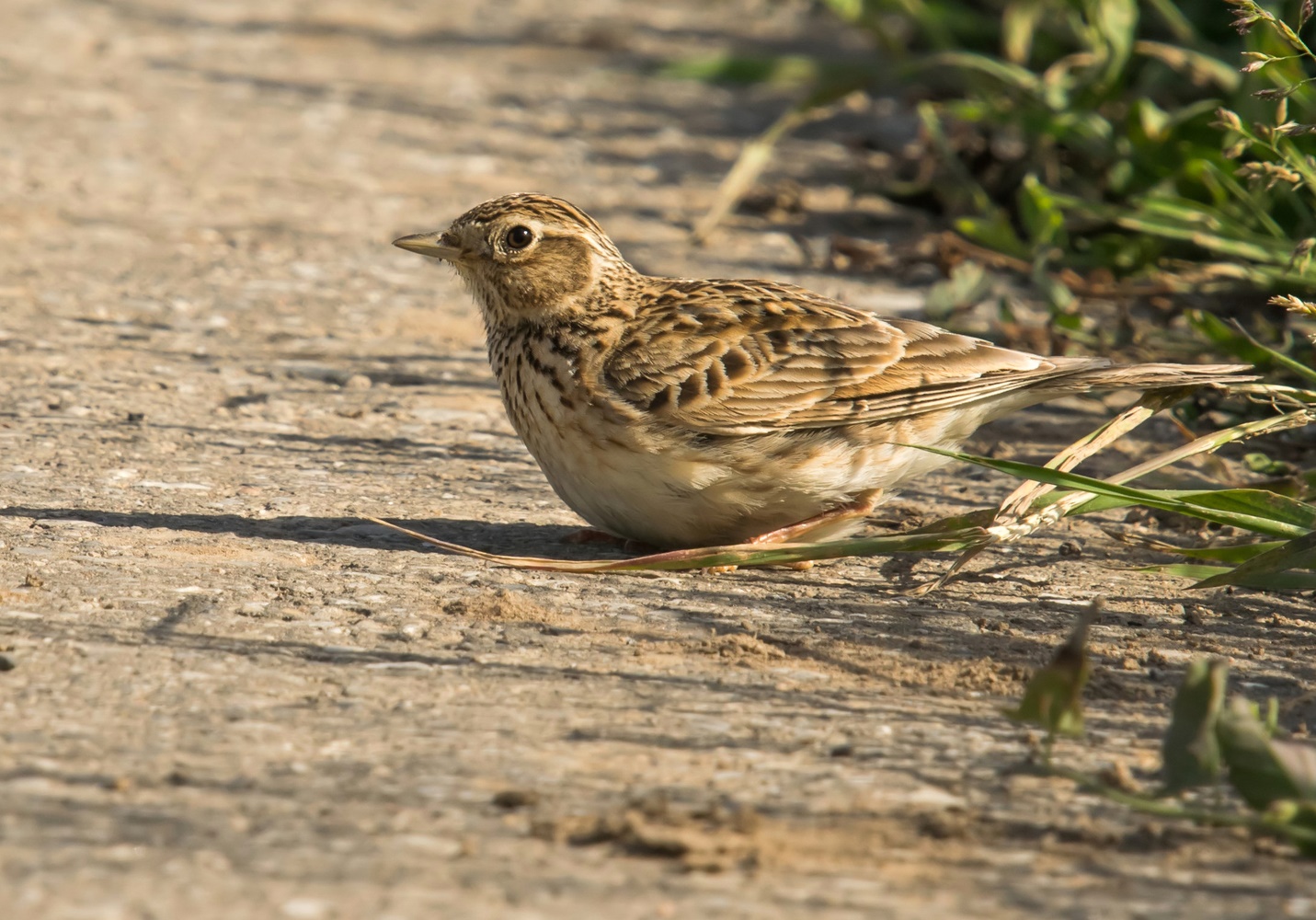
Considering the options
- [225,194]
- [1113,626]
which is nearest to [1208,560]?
[1113,626]

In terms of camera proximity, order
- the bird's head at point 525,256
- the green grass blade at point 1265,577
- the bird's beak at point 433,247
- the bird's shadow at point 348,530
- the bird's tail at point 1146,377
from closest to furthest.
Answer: the green grass blade at point 1265,577 → the bird's tail at point 1146,377 → the bird's shadow at point 348,530 → the bird's head at point 525,256 → the bird's beak at point 433,247

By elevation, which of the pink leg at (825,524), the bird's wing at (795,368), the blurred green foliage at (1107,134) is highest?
the blurred green foliage at (1107,134)

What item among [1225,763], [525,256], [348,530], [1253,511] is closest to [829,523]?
[1253,511]

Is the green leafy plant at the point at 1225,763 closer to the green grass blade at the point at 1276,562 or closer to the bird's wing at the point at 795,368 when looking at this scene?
the green grass blade at the point at 1276,562

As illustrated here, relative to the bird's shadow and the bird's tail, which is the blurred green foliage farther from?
the bird's shadow

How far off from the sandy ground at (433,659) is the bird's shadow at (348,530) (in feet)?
0.07

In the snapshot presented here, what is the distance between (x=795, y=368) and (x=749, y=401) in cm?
22

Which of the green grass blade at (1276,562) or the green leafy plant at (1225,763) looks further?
the green grass blade at (1276,562)

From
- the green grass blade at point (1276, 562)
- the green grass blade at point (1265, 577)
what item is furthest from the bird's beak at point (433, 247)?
the green grass blade at point (1276, 562)

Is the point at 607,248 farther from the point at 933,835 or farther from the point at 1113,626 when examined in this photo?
the point at 933,835

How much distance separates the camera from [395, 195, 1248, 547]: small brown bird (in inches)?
183

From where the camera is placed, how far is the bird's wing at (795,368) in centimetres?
468

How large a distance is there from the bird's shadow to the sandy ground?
0.07ft

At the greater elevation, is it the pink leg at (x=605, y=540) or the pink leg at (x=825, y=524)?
the pink leg at (x=825, y=524)
